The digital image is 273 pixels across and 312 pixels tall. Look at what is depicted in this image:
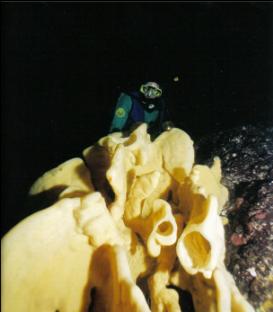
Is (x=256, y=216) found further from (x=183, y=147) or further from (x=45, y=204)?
(x=45, y=204)

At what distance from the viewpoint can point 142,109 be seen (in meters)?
4.74

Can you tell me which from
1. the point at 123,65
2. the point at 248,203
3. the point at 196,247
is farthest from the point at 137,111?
the point at 123,65

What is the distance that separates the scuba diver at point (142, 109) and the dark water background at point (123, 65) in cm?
301

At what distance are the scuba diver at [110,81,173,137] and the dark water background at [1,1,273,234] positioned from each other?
3007 mm

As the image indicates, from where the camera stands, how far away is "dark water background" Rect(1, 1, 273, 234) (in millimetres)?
9672

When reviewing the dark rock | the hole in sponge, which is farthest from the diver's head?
the hole in sponge

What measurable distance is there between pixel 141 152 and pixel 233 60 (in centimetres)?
1298

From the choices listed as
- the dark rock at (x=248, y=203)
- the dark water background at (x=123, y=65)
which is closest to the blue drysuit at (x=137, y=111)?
the dark rock at (x=248, y=203)

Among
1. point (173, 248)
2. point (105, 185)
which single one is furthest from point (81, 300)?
point (105, 185)

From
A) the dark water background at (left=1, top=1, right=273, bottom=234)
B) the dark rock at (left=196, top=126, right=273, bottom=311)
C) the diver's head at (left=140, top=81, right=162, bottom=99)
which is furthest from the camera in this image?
the dark water background at (left=1, top=1, right=273, bottom=234)

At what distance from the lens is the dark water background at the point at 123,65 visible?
9672mm

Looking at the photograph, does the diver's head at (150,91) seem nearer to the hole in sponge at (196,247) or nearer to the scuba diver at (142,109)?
the scuba diver at (142,109)

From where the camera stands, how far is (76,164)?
5.81ft

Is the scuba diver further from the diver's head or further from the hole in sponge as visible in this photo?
the hole in sponge
